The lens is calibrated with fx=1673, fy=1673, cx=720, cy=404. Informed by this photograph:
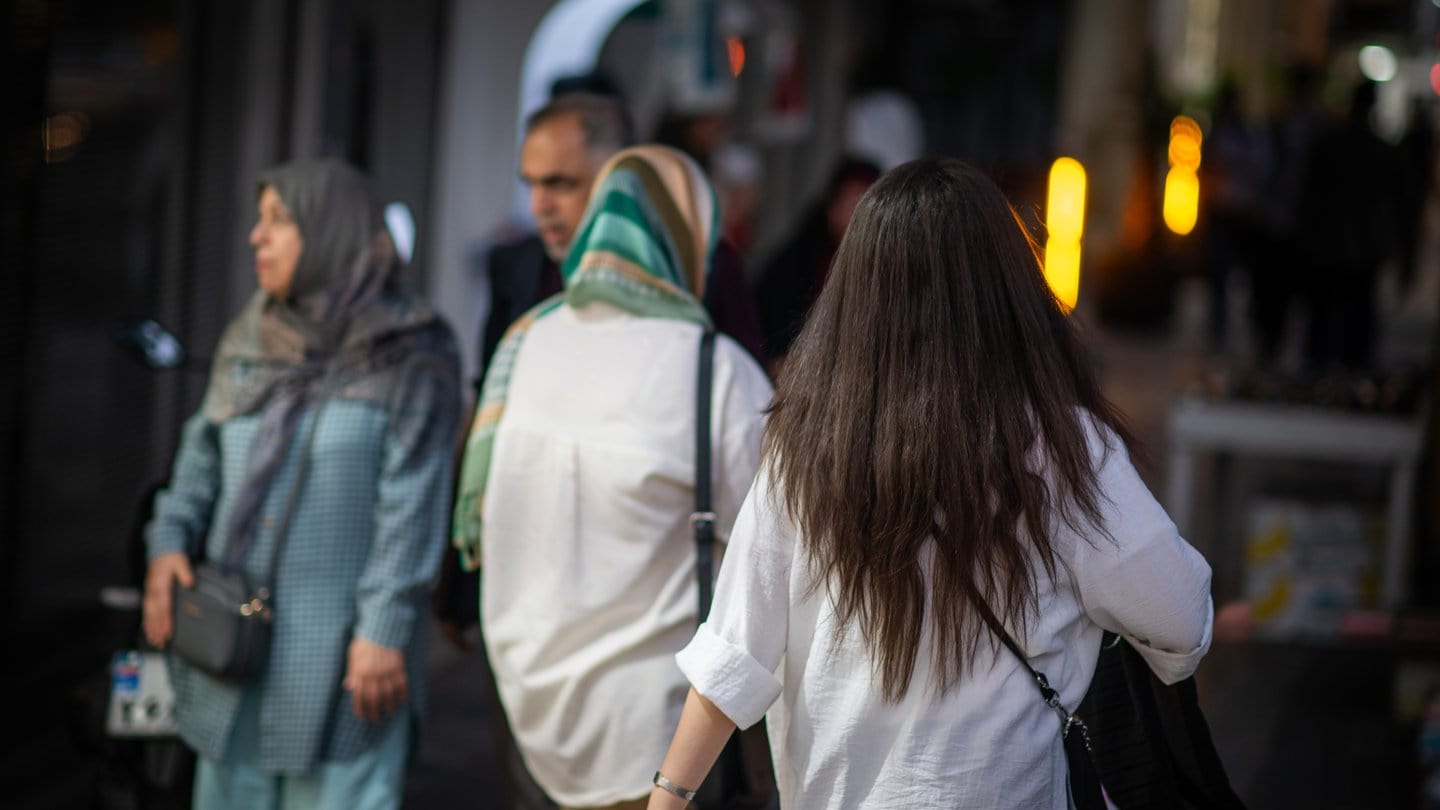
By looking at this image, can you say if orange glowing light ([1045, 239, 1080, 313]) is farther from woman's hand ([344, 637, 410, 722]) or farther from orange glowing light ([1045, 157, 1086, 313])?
woman's hand ([344, 637, 410, 722])

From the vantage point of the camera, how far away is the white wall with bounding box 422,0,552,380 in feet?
26.9

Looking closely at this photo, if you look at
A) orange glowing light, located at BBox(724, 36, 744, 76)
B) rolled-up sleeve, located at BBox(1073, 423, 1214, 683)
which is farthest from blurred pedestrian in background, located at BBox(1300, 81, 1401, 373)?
rolled-up sleeve, located at BBox(1073, 423, 1214, 683)

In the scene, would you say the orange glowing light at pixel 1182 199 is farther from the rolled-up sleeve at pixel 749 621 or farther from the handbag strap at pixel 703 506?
the rolled-up sleeve at pixel 749 621

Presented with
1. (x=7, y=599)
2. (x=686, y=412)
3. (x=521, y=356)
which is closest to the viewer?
(x=686, y=412)

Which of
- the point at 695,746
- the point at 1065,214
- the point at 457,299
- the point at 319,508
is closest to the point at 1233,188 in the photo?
the point at 1065,214

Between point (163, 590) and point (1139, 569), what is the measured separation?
6.46ft

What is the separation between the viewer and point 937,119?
879 inches

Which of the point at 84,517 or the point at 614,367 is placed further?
the point at 84,517

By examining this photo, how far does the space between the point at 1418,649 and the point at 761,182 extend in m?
12.0

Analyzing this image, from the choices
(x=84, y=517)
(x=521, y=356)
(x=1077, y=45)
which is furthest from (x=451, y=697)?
(x=1077, y=45)

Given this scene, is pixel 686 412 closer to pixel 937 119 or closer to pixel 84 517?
pixel 84 517

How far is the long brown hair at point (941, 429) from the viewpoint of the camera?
2139mm

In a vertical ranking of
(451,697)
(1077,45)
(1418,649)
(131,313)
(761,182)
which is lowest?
(451,697)

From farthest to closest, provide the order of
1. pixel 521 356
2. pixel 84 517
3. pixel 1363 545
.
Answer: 1. pixel 1363 545
2. pixel 84 517
3. pixel 521 356
